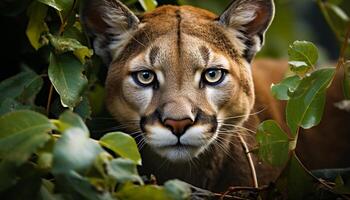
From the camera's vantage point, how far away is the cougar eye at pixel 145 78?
157 inches

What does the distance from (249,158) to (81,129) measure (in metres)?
1.58

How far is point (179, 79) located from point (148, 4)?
61 centimetres

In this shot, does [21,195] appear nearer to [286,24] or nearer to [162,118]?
[162,118]

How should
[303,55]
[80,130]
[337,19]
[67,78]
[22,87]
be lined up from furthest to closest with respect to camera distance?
1. [337,19]
2. [22,87]
3. [67,78]
4. [303,55]
5. [80,130]

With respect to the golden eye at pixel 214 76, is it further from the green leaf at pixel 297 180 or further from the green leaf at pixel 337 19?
the green leaf at pixel 337 19

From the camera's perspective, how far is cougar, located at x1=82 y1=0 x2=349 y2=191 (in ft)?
12.5

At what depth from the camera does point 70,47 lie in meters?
3.72

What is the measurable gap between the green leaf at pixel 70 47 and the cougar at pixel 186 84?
341 millimetres

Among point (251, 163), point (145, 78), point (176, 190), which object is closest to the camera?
point (176, 190)

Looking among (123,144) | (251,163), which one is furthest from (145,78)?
(123,144)

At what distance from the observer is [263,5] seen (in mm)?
4293

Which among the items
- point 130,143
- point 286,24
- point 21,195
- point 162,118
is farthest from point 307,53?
point 286,24

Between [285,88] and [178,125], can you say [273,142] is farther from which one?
[178,125]

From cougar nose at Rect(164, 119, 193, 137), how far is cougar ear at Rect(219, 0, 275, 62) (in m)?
0.78
